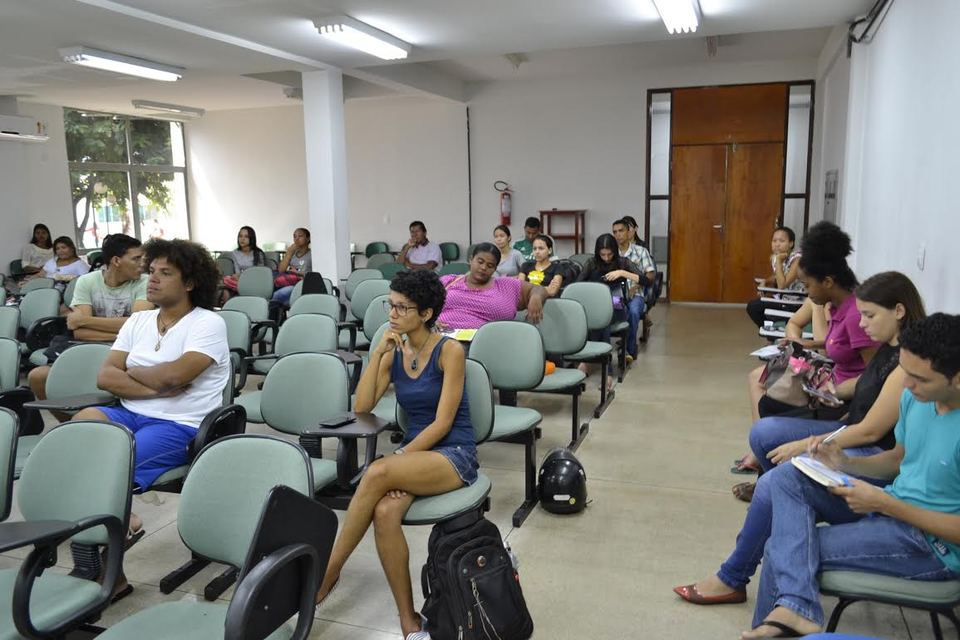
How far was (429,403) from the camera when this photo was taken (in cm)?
279

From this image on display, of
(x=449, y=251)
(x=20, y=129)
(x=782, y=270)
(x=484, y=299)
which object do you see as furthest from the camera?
(x=449, y=251)

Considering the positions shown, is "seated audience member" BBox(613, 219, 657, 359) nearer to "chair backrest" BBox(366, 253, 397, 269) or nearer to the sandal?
the sandal

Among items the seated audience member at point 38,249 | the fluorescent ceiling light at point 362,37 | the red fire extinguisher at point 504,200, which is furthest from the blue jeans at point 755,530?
the seated audience member at point 38,249

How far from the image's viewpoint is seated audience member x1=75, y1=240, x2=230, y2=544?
9.65ft

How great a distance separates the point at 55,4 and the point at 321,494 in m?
4.32

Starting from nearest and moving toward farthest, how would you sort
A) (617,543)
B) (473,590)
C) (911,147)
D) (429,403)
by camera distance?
(473,590)
(429,403)
(617,543)
(911,147)

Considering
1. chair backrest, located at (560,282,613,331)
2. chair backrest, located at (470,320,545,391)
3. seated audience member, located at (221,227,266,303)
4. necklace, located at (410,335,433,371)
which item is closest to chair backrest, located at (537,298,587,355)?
chair backrest, located at (560,282,613,331)

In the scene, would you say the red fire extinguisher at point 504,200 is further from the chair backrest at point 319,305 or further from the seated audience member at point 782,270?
the chair backrest at point 319,305

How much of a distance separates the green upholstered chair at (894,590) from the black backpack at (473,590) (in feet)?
3.01

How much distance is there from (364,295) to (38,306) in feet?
8.28

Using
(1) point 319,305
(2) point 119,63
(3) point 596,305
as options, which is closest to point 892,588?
(3) point 596,305

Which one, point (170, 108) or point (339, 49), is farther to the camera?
point (170, 108)

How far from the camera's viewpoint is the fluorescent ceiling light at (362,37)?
5.79m

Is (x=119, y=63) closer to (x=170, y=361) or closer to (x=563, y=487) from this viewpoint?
(x=170, y=361)
